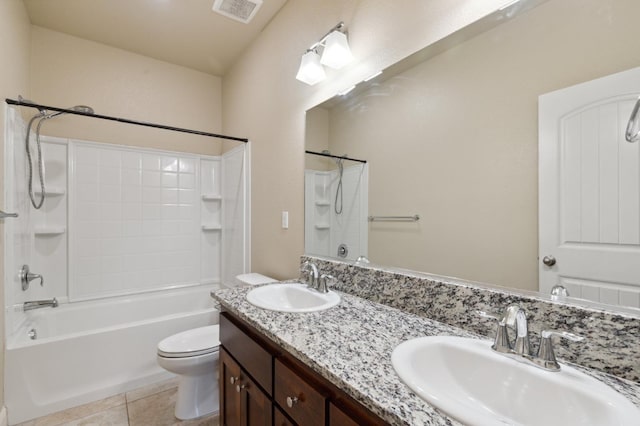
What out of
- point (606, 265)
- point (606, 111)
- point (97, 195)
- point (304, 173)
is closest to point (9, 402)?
point (97, 195)

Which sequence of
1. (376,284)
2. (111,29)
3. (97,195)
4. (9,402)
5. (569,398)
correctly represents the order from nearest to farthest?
(569,398) → (376,284) → (9,402) → (111,29) → (97,195)

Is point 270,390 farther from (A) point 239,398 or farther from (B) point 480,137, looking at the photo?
(B) point 480,137

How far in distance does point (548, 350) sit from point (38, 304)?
9.74ft

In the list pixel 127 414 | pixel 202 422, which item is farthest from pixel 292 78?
pixel 127 414

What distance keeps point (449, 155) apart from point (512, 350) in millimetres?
661

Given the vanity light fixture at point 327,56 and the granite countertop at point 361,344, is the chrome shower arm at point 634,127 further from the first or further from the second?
the vanity light fixture at point 327,56

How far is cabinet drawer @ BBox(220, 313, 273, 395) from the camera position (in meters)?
1.01

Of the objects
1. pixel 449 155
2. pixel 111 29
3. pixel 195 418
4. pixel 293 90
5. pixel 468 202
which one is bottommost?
pixel 195 418

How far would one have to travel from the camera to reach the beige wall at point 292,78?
120cm

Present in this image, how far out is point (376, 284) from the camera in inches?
50.6

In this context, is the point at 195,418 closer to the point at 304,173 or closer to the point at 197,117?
the point at 304,173

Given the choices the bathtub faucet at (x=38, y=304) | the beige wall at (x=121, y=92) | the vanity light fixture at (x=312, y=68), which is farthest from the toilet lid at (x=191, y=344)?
the beige wall at (x=121, y=92)

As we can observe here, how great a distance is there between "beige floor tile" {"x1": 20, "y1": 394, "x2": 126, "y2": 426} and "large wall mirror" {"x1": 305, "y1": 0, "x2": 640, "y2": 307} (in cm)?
195

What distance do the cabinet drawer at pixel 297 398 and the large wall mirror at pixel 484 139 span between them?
0.62 metres
